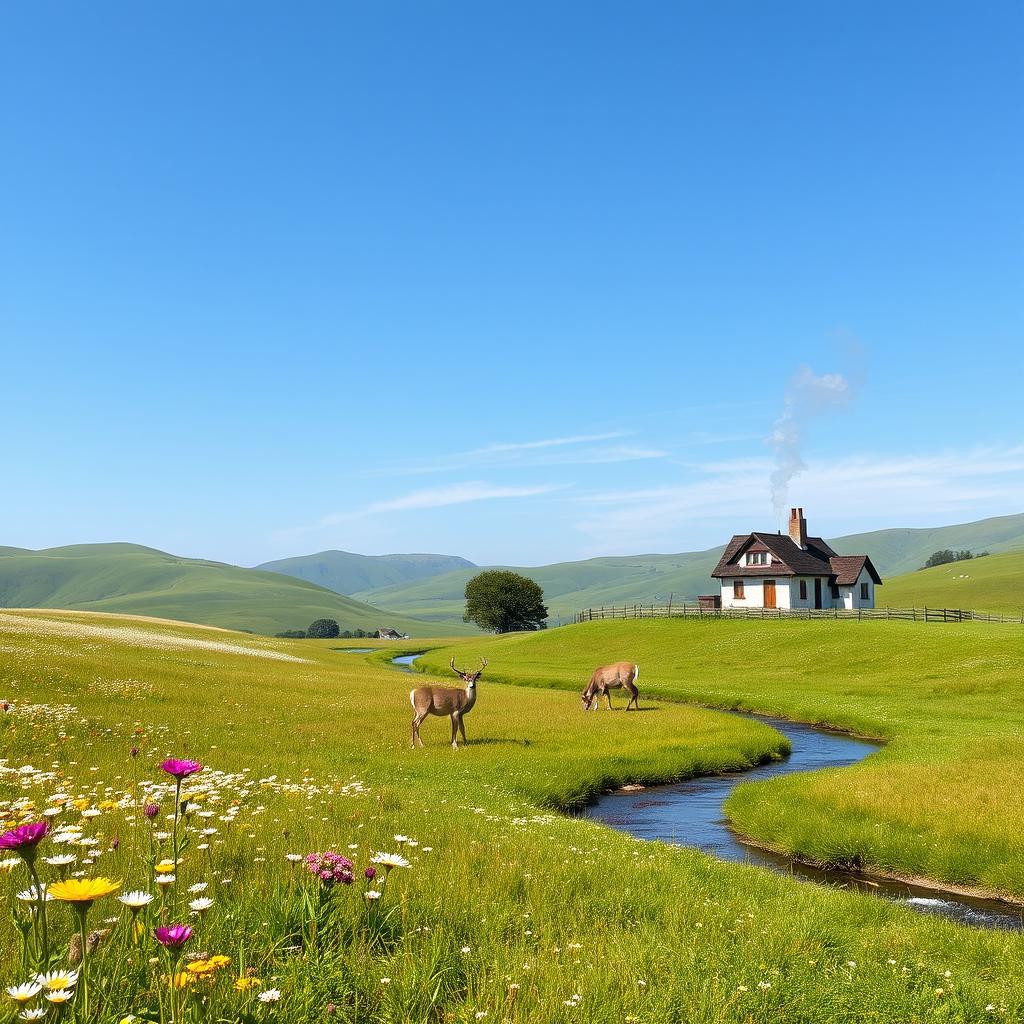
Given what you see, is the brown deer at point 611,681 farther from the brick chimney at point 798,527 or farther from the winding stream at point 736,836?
the brick chimney at point 798,527

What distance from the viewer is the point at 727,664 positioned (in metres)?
Answer: 66.1

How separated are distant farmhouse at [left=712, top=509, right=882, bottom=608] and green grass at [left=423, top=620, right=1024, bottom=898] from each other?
12.8 meters

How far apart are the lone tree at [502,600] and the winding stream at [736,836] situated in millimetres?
106669

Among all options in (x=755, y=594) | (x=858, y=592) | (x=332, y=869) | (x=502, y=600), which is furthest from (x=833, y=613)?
(x=332, y=869)

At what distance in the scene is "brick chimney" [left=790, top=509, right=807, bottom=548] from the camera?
97975mm

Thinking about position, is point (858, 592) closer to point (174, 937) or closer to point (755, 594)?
point (755, 594)

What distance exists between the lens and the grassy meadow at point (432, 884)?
17.7 feet

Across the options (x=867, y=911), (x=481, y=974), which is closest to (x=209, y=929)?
(x=481, y=974)

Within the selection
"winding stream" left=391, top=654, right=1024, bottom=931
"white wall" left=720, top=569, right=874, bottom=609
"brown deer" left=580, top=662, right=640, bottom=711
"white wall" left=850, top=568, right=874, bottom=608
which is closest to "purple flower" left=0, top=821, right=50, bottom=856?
"winding stream" left=391, top=654, right=1024, bottom=931

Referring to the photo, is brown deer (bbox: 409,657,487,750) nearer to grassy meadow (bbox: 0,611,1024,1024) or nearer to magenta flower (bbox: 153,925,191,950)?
grassy meadow (bbox: 0,611,1024,1024)

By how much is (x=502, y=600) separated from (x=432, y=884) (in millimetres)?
131208

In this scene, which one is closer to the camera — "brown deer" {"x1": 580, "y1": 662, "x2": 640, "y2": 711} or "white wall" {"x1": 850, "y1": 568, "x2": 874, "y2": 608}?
"brown deer" {"x1": 580, "y1": 662, "x2": 640, "y2": 711}

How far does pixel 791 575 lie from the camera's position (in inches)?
3509

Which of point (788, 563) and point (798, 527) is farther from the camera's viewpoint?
point (798, 527)
